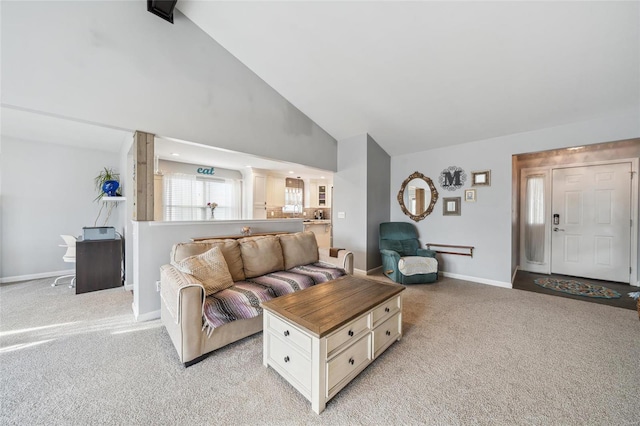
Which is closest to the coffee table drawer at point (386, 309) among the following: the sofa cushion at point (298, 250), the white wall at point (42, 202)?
the sofa cushion at point (298, 250)

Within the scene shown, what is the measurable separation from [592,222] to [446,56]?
4.28 meters

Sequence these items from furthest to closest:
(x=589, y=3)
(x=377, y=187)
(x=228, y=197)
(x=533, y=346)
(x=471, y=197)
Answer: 1. (x=228, y=197)
2. (x=377, y=187)
3. (x=471, y=197)
4. (x=533, y=346)
5. (x=589, y=3)

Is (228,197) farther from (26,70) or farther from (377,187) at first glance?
(26,70)

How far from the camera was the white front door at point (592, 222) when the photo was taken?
399 centimetres

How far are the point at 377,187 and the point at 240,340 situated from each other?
12.1ft

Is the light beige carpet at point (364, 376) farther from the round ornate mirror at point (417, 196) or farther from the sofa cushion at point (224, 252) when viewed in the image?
the round ornate mirror at point (417, 196)

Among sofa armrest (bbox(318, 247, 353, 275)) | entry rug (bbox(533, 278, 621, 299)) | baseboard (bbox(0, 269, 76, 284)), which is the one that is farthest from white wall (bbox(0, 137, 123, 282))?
entry rug (bbox(533, 278, 621, 299))

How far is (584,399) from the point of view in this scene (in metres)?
1.56

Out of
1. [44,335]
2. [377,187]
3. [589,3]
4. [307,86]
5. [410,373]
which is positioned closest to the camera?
[410,373]

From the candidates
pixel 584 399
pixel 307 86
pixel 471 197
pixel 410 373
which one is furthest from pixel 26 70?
pixel 471 197

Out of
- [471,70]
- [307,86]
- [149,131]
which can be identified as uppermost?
[307,86]

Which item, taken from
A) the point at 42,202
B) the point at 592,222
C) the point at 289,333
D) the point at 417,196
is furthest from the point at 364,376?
the point at 42,202

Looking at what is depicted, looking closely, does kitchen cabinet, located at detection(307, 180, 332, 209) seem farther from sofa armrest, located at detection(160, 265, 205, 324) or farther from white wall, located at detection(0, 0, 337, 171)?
sofa armrest, located at detection(160, 265, 205, 324)

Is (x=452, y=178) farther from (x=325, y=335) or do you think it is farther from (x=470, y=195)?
(x=325, y=335)
